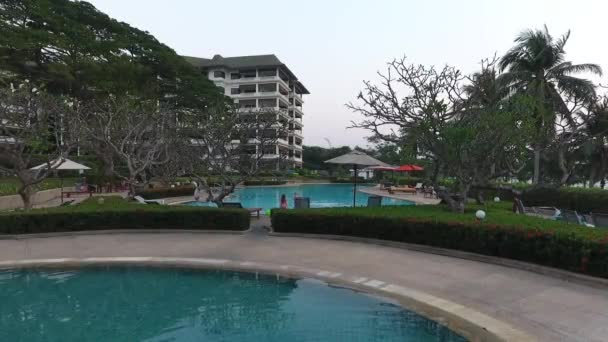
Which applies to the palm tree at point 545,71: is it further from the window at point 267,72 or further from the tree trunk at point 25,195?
the window at point 267,72

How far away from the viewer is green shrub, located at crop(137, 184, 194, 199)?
2600 cm

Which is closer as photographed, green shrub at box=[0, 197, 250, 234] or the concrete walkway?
the concrete walkway

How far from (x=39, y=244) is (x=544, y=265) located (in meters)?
13.5

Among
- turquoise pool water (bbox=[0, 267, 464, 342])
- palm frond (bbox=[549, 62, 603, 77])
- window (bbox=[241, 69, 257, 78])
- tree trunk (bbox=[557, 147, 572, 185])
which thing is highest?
window (bbox=[241, 69, 257, 78])

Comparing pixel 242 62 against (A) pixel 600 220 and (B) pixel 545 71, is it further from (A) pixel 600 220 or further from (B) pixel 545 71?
(A) pixel 600 220

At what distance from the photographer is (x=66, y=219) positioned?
1294 cm

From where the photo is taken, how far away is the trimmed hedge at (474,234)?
→ 298 inches

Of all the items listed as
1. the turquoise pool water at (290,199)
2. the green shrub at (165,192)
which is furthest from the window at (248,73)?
the green shrub at (165,192)

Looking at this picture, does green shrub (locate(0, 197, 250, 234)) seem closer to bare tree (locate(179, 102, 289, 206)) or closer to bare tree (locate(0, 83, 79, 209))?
bare tree (locate(0, 83, 79, 209))

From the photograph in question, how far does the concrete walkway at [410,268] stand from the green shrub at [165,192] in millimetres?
13782

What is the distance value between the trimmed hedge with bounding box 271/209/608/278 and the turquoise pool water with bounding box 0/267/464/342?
388cm

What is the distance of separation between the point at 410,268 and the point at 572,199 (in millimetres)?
15425

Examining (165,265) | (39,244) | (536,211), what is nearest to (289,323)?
(165,265)

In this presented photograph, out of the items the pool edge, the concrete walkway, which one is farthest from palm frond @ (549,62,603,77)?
the pool edge
